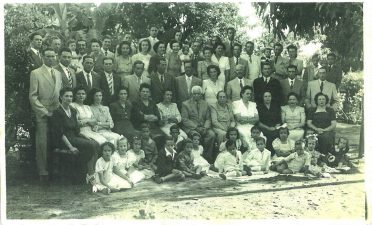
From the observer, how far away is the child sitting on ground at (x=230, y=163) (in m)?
6.72

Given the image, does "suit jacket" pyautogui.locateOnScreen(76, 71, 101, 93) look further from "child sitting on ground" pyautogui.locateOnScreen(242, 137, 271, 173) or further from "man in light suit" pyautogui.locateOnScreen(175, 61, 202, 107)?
"child sitting on ground" pyautogui.locateOnScreen(242, 137, 271, 173)

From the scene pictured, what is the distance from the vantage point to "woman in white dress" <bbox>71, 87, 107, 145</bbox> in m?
6.53

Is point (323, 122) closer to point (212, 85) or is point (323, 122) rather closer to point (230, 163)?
point (230, 163)

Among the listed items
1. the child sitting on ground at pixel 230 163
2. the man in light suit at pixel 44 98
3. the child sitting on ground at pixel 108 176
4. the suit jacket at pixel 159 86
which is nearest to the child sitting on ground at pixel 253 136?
the child sitting on ground at pixel 230 163

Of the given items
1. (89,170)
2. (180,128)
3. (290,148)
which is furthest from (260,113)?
(89,170)

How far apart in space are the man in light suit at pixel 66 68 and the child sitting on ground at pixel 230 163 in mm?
1931

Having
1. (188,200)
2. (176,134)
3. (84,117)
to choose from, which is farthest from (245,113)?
(84,117)

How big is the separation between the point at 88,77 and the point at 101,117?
1.72ft

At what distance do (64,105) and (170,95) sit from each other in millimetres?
1258

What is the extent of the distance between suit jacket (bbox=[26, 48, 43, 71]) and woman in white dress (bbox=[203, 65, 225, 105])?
1.99 metres

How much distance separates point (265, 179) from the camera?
6707mm

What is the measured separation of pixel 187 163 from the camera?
262 inches

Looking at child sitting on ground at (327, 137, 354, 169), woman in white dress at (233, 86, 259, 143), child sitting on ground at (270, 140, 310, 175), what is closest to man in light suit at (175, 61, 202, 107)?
Result: woman in white dress at (233, 86, 259, 143)

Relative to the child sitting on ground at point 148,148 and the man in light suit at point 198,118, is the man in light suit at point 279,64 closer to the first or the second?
the man in light suit at point 198,118
